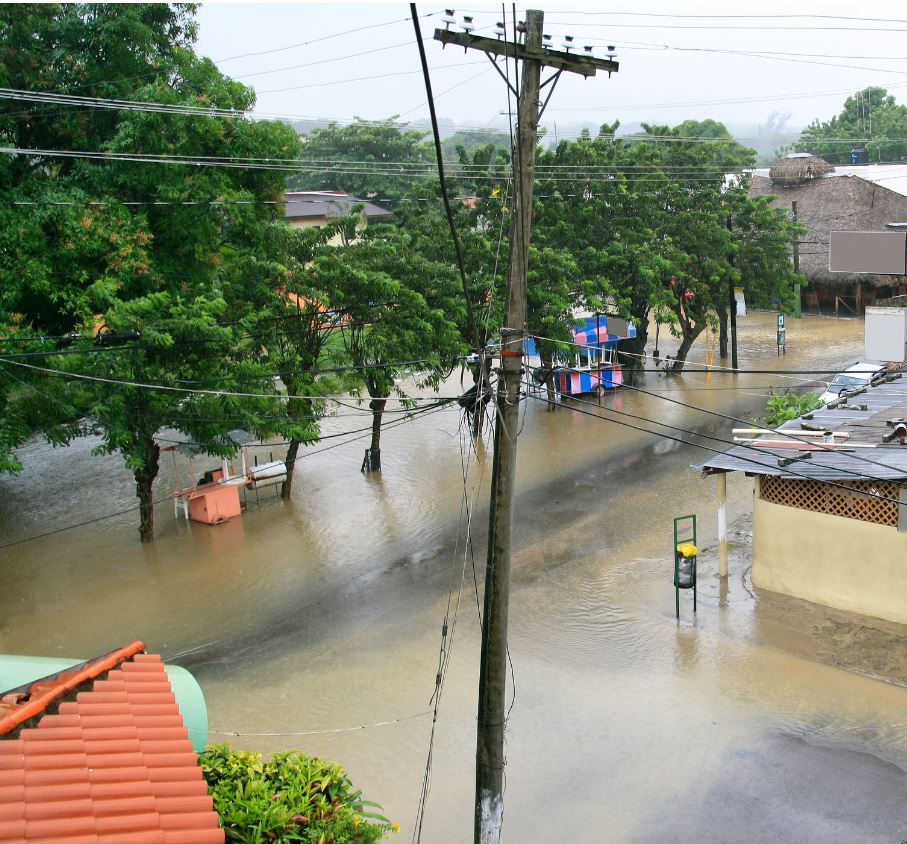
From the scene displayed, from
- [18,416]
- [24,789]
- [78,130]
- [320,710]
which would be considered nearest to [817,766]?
[320,710]

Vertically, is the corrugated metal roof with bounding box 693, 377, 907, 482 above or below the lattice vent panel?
above

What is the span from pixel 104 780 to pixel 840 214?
3802cm

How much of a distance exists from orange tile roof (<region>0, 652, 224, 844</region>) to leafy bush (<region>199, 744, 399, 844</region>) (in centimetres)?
24

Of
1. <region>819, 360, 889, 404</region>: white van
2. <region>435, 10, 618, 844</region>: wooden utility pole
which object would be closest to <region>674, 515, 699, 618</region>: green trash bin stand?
<region>435, 10, 618, 844</region>: wooden utility pole

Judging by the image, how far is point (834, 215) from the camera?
127 feet

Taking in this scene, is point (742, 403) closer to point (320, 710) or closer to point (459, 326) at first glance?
point (459, 326)

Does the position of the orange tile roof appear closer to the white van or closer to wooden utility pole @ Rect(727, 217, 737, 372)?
the white van

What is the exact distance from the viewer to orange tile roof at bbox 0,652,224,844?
605 cm

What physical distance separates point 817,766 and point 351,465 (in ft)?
45.9

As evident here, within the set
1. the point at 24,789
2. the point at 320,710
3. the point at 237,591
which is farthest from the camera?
the point at 237,591

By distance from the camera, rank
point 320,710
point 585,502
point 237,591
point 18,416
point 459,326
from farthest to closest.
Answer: point 459,326 → point 585,502 → point 237,591 → point 18,416 → point 320,710

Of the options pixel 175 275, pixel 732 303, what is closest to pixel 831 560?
pixel 175 275

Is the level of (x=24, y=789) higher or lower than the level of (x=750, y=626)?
higher

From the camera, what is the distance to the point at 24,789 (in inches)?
243
